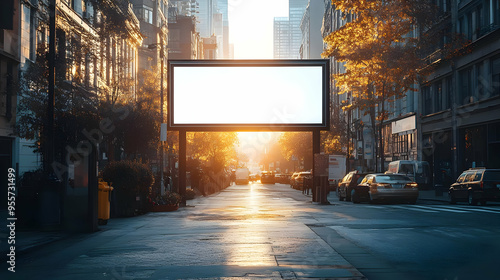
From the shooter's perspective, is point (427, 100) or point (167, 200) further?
point (427, 100)

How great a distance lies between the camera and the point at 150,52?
84.3 meters

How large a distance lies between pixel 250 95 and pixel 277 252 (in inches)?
828

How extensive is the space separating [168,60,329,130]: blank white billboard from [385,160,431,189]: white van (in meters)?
17.1

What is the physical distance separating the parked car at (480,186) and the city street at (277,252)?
30.9 ft

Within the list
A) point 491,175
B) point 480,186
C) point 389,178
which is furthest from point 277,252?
point 389,178

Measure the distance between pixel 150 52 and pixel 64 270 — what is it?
7739 centimetres

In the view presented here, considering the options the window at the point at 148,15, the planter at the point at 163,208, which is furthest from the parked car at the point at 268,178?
the planter at the point at 163,208

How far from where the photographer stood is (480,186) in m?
25.2

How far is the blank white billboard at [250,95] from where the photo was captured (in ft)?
99.8

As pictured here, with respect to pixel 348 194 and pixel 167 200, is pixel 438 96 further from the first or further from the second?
pixel 167 200

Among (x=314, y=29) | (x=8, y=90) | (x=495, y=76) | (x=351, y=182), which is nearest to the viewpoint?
(x=8, y=90)

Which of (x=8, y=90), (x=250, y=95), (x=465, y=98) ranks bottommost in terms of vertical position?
(x=8, y=90)

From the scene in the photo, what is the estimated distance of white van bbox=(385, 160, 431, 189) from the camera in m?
46.0

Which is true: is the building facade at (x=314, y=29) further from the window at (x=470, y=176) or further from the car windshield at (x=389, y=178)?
the window at (x=470, y=176)
